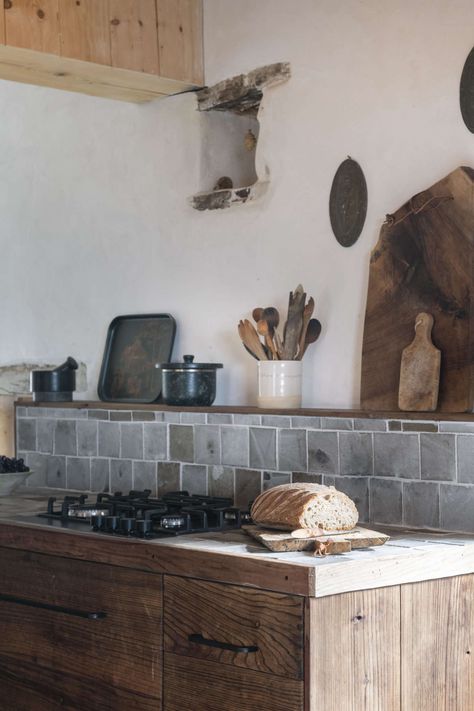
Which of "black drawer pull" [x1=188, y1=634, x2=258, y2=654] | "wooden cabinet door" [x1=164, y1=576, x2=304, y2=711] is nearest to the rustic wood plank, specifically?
"wooden cabinet door" [x1=164, y1=576, x2=304, y2=711]

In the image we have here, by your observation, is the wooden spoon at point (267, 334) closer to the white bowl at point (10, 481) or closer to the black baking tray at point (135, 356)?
the black baking tray at point (135, 356)

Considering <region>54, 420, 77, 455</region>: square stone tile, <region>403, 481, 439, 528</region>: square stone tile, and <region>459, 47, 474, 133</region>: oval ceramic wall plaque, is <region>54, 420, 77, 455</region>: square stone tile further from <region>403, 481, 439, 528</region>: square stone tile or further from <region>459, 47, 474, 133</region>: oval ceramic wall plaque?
<region>459, 47, 474, 133</region>: oval ceramic wall plaque

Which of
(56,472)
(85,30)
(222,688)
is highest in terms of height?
(85,30)

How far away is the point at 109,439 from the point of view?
3.84 m

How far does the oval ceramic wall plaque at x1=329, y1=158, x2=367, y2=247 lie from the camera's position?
3.16 metres

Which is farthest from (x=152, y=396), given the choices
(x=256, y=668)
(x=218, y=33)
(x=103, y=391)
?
(x=256, y=668)

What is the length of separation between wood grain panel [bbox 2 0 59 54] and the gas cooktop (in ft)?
4.67

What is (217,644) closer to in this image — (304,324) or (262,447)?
(262,447)

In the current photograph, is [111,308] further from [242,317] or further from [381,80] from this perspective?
[381,80]

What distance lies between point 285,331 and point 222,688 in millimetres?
1252

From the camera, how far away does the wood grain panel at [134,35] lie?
3525 millimetres

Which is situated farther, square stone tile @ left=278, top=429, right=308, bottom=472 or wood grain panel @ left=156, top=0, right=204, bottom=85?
wood grain panel @ left=156, top=0, right=204, bottom=85

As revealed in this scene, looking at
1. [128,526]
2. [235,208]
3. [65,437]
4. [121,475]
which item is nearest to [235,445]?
[121,475]

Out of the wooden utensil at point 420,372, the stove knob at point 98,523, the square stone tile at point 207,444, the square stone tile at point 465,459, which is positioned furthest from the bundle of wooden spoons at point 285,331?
the stove knob at point 98,523
